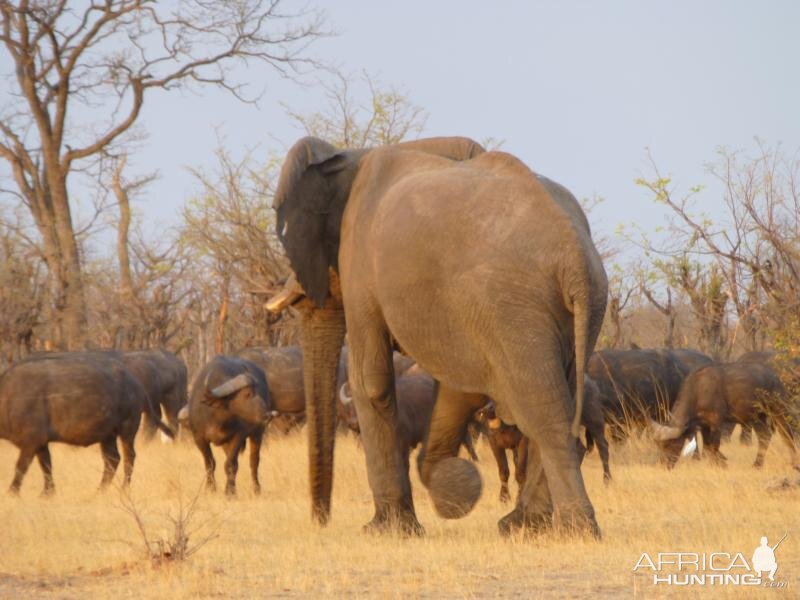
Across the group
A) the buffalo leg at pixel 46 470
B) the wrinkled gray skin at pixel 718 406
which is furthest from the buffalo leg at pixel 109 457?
the wrinkled gray skin at pixel 718 406

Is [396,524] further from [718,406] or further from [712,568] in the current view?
[718,406]

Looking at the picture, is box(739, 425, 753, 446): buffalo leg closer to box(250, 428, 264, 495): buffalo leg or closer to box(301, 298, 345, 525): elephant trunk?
box(250, 428, 264, 495): buffalo leg

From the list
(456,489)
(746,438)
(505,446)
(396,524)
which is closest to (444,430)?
(456,489)

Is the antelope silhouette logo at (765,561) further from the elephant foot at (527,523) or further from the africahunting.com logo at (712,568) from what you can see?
the elephant foot at (527,523)

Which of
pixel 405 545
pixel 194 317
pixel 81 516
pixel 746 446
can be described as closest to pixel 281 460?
pixel 81 516

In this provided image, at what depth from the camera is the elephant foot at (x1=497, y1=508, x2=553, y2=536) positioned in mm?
9383

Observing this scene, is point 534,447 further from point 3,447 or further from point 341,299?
point 3,447

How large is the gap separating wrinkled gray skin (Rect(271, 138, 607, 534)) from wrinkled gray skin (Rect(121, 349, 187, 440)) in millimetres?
13178

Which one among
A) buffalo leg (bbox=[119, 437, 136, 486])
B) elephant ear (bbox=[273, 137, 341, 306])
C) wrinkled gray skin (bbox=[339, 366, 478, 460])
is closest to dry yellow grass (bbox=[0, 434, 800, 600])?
buffalo leg (bbox=[119, 437, 136, 486])

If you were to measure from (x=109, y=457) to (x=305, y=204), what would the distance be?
21.3 ft

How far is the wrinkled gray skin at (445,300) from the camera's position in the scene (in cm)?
876

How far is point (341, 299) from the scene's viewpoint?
11.2 m

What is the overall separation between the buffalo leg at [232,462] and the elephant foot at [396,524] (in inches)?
205

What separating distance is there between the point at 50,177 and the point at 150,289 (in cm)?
1807
